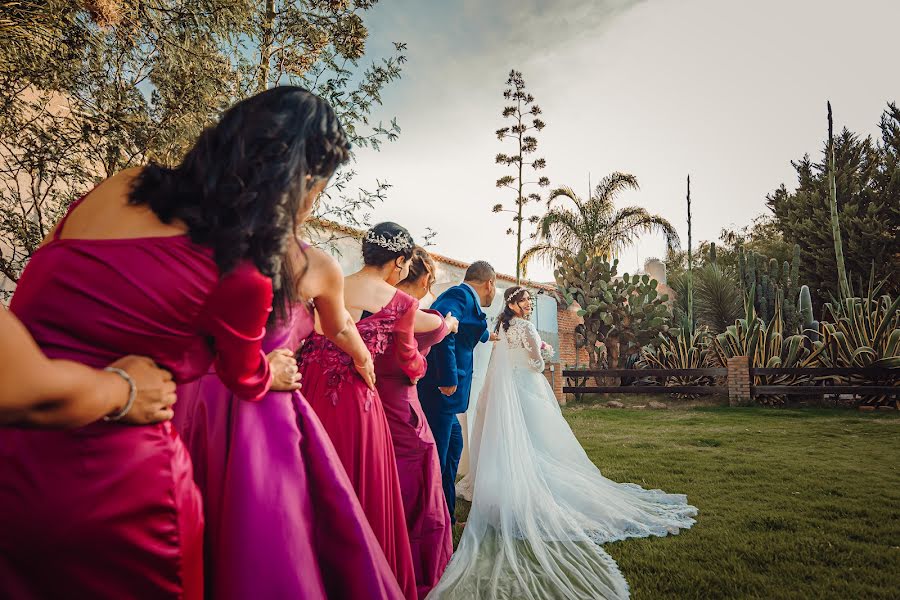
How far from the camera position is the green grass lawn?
123 inches

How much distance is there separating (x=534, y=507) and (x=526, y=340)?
2.02m

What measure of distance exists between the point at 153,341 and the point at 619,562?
11.1 feet

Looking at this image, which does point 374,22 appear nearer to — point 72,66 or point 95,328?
point 72,66

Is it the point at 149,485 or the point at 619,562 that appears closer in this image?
the point at 149,485

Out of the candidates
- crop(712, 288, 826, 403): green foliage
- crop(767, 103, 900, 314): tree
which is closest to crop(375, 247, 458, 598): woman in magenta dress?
crop(712, 288, 826, 403): green foliage

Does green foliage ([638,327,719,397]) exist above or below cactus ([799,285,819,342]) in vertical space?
below

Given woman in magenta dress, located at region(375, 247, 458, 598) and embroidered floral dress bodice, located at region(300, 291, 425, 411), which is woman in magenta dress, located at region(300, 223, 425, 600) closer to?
embroidered floral dress bodice, located at region(300, 291, 425, 411)

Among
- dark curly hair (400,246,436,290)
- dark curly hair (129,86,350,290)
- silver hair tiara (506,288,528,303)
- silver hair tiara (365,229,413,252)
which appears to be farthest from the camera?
silver hair tiara (506,288,528,303)

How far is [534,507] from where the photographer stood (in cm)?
411

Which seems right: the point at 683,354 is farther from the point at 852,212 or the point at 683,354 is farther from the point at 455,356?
the point at 852,212

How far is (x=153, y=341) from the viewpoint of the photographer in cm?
111

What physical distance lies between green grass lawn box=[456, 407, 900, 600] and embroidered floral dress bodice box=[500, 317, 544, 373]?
1.62 m

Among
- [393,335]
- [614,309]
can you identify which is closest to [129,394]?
[393,335]

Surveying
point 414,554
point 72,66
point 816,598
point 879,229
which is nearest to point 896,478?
point 816,598
